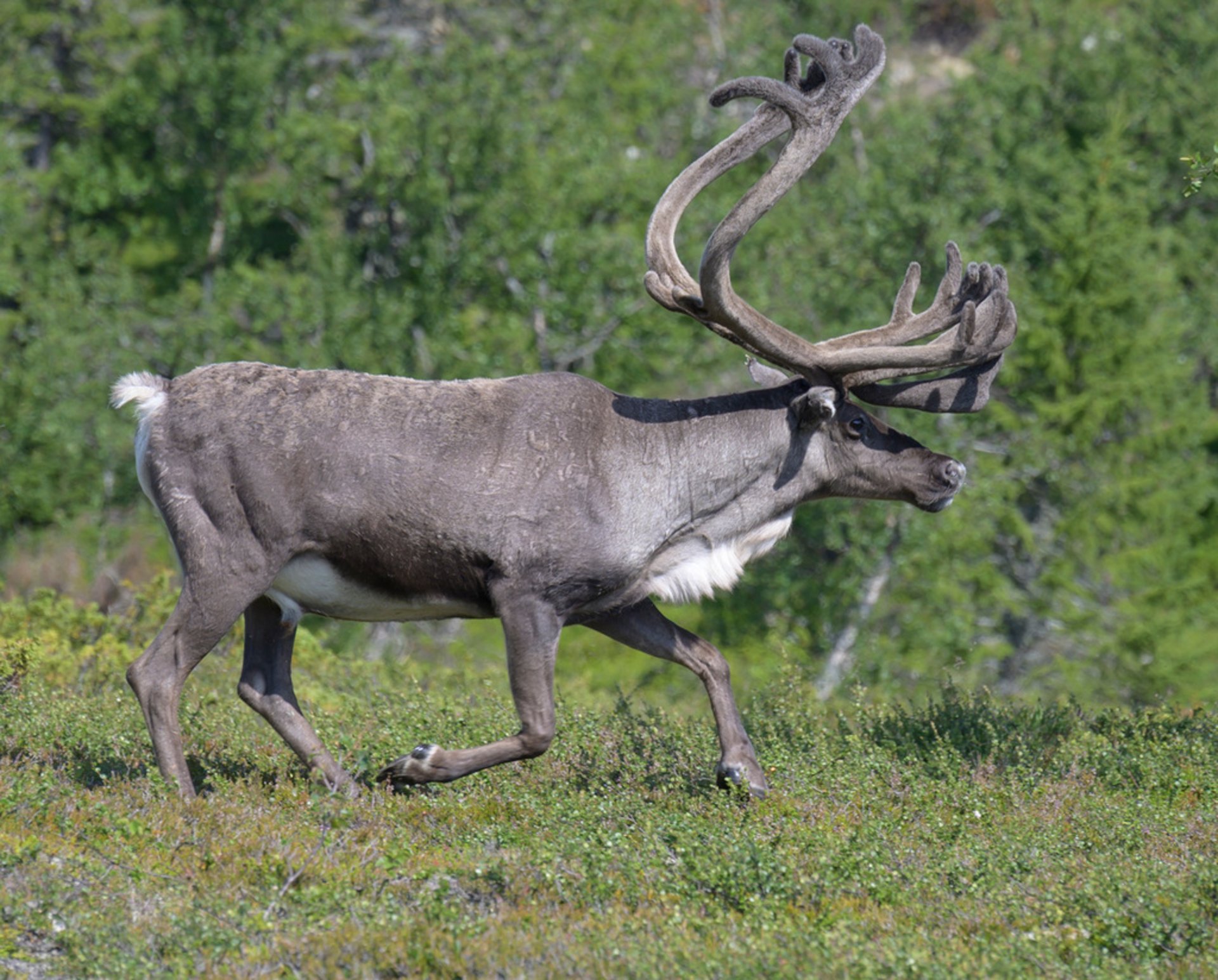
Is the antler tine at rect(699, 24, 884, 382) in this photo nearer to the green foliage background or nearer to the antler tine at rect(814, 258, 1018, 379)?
the antler tine at rect(814, 258, 1018, 379)

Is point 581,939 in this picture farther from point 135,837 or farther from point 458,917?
point 135,837

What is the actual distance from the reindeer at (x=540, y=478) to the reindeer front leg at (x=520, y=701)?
11mm

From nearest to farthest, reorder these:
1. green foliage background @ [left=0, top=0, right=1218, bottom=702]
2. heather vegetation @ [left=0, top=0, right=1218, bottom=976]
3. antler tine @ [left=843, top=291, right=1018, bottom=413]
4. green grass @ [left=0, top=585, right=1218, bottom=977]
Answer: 1. green grass @ [left=0, top=585, right=1218, bottom=977]
2. heather vegetation @ [left=0, top=0, right=1218, bottom=976]
3. antler tine @ [left=843, top=291, right=1018, bottom=413]
4. green foliage background @ [left=0, top=0, right=1218, bottom=702]

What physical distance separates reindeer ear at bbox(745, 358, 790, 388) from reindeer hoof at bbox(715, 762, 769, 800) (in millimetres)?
2119

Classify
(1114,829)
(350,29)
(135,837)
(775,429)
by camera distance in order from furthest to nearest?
(350,29), (775,429), (1114,829), (135,837)

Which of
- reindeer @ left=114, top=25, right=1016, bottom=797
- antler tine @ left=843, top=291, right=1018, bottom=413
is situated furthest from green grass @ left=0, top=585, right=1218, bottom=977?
antler tine @ left=843, top=291, right=1018, bottom=413

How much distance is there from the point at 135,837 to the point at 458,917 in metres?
1.60

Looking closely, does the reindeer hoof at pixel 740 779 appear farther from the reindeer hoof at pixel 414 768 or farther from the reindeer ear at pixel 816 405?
the reindeer ear at pixel 816 405

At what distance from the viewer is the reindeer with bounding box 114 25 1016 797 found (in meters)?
7.39

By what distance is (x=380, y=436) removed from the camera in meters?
7.52

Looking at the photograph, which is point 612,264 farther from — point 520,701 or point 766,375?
point 520,701

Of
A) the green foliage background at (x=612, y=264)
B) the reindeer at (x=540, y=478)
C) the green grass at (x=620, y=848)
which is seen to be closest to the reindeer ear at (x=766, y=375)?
the reindeer at (x=540, y=478)

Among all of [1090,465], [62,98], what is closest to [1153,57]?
[1090,465]

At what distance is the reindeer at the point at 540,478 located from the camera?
739 cm
